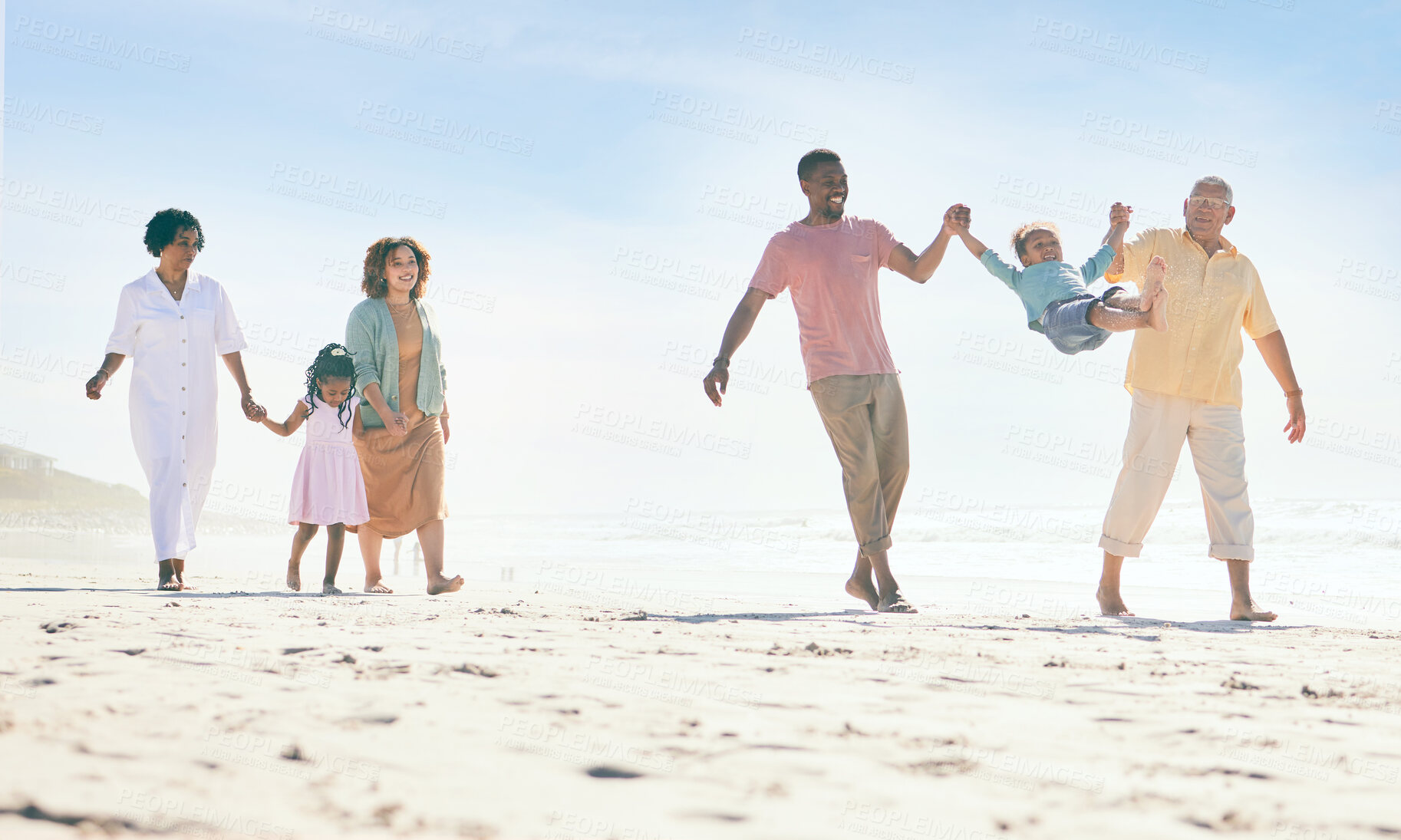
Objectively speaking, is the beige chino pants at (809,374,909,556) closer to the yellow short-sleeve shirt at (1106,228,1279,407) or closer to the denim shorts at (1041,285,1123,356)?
the denim shorts at (1041,285,1123,356)

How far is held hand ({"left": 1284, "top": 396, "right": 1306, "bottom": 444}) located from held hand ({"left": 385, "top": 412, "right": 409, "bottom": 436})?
529 centimetres

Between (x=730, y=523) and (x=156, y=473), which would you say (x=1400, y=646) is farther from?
(x=730, y=523)

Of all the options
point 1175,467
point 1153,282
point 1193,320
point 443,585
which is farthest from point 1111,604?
point 443,585

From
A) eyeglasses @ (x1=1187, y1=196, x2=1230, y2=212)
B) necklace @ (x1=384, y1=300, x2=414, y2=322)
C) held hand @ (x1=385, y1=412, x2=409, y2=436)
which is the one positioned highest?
eyeglasses @ (x1=1187, y1=196, x2=1230, y2=212)

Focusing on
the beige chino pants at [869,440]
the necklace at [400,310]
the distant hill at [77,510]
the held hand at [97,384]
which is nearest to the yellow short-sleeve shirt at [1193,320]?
the beige chino pants at [869,440]

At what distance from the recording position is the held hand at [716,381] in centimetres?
492

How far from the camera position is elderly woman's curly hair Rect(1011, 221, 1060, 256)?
5.10 m

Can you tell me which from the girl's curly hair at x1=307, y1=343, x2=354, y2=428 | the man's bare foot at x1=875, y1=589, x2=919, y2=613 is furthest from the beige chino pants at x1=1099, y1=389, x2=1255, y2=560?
the girl's curly hair at x1=307, y1=343, x2=354, y2=428

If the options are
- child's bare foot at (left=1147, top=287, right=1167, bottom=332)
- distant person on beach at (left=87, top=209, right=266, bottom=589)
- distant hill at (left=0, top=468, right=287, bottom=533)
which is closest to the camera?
child's bare foot at (left=1147, top=287, right=1167, bottom=332)

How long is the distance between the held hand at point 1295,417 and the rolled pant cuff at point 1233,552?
874 millimetres

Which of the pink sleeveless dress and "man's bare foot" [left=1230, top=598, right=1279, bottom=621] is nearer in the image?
"man's bare foot" [left=1230, top=598, right=1279, bottom=621]

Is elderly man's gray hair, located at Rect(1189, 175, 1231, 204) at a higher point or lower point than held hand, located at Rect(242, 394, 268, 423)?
higher

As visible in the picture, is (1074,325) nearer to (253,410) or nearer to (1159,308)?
(1159,308)

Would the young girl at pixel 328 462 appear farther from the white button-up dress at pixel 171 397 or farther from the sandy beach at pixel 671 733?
the sandy beach at pixel 671 733
